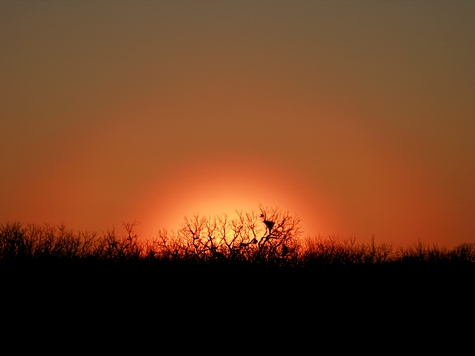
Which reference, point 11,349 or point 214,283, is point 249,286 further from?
point 11,349

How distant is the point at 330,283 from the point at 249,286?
577cm

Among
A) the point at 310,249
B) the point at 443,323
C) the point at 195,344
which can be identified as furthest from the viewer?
the point at 310,249

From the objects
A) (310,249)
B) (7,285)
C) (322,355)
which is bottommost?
A: (322,355)

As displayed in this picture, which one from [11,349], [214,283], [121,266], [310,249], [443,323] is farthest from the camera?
[310,249]

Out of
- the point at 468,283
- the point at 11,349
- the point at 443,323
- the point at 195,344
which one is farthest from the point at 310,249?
the point at 11,349

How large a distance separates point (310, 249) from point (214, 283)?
97.3ft

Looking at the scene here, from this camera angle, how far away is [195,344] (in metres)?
32.5

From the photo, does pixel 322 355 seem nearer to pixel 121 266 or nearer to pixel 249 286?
pixel 249 286

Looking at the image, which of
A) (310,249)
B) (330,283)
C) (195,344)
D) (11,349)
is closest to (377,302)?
(330,283)

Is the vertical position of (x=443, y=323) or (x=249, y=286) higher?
(x=249, y=286)

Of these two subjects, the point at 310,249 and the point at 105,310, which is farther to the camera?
the point at 310,249

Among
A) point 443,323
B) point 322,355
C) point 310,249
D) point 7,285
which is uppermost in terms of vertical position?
point 310,249

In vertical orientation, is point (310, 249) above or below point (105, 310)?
above

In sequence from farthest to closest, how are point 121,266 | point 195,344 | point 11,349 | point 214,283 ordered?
point 121,266, point 214,283, point 195,344, point 11,349
